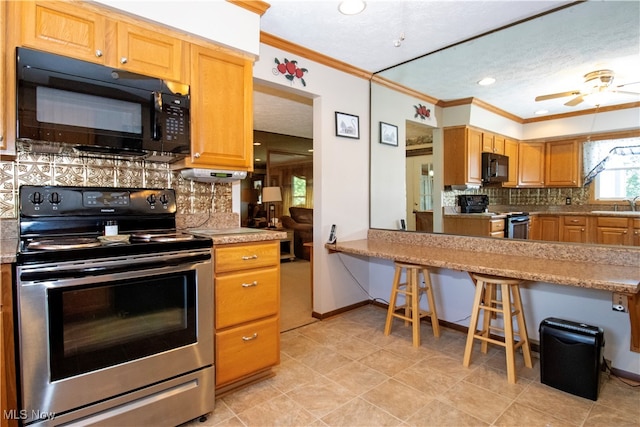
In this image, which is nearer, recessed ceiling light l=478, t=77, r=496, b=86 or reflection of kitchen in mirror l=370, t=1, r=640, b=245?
reflection of kitchen in mirror l=370, t=1, r=640, b=245

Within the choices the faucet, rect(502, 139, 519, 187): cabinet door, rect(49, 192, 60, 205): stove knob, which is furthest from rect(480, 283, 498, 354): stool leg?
rect(49, 192, 60, 205): stove knob

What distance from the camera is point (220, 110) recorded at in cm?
212

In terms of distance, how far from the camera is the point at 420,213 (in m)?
3.74

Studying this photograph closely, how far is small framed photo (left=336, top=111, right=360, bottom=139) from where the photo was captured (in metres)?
3.22

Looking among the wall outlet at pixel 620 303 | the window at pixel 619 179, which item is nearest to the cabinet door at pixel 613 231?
the window at pixel 619 179

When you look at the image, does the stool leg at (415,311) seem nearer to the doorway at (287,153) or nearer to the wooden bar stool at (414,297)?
the wooden bar stool at (414,297)

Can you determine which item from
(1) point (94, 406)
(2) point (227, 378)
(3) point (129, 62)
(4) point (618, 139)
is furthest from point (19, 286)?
(4) point (618, 139)

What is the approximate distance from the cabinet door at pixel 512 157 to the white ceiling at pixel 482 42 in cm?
30

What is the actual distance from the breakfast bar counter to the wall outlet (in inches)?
2.1

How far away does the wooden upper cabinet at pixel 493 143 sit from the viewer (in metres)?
3.53

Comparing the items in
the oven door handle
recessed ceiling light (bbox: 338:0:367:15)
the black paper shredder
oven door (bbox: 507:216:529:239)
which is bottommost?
the black paper shredder

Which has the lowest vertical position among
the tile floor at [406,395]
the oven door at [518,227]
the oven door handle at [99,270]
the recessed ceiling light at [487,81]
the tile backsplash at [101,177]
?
the tile floor at [406,395]

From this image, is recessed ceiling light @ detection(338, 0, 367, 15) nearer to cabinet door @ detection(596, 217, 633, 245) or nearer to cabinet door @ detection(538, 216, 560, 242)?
cabinet door @ detection(538, 216, 560, 242)

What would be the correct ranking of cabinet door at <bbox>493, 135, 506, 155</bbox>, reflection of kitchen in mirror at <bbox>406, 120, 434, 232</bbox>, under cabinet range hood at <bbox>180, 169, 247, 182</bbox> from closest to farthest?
1. under cabinet range hood at <bbox>180, 169, 247, 182</bbox>
2. cabinet door at <bbox>493, 135, 506, 155</bbox>
3. reflection of kitchen in mirror at <bbox>406, 120, 434, 232</bbox>
